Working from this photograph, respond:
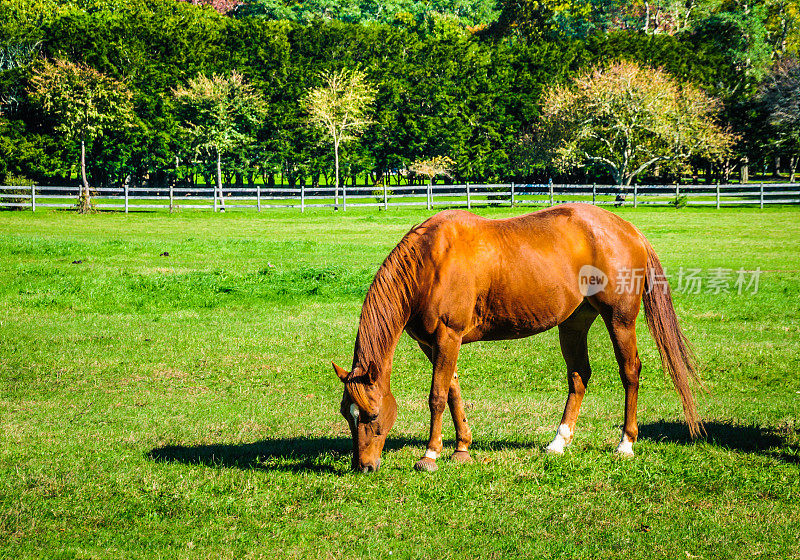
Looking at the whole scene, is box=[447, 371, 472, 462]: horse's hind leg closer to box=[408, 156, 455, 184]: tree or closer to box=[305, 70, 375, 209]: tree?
box=[305, 70, 375, 209]: tree

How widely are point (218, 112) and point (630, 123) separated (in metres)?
25.0

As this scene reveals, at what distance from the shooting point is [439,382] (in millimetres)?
5773

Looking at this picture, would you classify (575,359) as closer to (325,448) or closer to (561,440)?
(561,440)

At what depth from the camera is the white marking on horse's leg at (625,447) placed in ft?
20.1

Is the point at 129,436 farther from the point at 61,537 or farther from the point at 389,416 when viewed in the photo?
the point at 389,416

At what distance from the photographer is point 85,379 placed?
29.7ft

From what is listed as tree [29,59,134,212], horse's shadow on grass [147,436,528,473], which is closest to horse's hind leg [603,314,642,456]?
horse's shadow on grass [147,436,528,473]

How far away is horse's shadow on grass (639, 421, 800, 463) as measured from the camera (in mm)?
6305

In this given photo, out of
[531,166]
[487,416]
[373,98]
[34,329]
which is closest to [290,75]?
[373,98]

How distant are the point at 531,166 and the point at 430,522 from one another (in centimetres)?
4710

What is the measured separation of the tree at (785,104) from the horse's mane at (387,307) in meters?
47.6

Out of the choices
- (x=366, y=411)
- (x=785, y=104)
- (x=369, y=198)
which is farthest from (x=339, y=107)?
(x=366, y=411)

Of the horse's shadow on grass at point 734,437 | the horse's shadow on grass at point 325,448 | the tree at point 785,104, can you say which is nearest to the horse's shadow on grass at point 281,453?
the horse's shadow on grass at point 325,448

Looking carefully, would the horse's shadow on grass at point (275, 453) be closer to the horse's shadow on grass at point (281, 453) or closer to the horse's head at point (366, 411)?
the horse's shadow on grass at point (281, 453)
